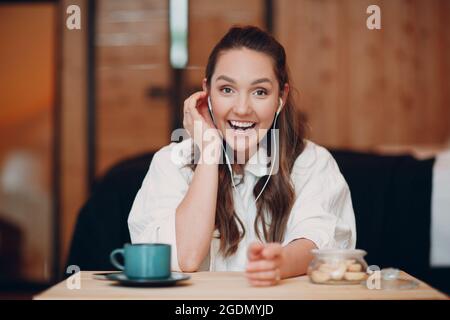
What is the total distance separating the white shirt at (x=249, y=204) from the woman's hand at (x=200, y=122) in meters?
0.10

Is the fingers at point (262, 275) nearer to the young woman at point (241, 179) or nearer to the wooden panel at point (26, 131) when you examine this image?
the young woman at point (241, 179)

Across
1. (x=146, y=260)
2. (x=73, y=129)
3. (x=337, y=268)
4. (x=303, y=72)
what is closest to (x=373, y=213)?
(x=337, y=268)

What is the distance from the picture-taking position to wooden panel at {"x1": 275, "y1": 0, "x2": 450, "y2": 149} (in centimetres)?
423

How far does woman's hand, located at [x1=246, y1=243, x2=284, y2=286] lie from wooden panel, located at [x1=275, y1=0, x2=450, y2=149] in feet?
10.3

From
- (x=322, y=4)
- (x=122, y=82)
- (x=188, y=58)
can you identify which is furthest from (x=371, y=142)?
(x=122, y=82)

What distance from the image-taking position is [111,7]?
4230 mm

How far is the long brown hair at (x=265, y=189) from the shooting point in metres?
1.54

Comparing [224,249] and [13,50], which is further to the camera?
[13,50]

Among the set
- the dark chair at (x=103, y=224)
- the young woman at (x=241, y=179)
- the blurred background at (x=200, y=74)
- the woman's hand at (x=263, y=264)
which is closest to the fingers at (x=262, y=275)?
the woman's hand at (x=263, y=264)

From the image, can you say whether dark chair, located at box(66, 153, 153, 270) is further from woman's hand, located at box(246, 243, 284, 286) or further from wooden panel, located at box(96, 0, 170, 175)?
wooden panel, located at box(96, 0, 170, 175)

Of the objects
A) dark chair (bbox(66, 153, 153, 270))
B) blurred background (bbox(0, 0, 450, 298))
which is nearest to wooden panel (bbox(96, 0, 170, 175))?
blurred background (bbox(0, 0, 450, 298))

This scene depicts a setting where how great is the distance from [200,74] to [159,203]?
9.19ft
